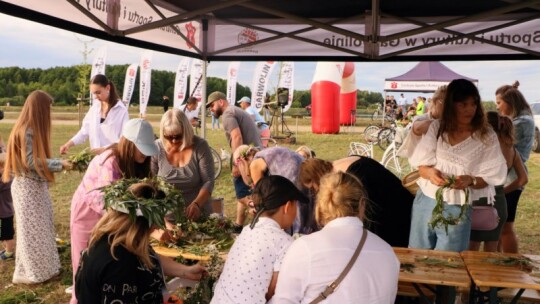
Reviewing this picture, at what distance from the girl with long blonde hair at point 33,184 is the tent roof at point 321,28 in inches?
34.2

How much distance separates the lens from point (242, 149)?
3473 millimetres

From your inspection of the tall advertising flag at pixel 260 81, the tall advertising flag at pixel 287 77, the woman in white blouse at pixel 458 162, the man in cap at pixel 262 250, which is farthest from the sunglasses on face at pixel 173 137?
the tall advertising flag at pixel 287 77

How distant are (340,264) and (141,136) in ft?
4.73

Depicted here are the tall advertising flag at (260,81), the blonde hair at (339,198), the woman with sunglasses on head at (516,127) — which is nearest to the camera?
the blonde hair at (339,198)

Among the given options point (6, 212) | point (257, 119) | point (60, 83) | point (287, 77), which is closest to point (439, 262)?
point (6, 212)

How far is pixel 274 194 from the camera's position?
202 centimetres

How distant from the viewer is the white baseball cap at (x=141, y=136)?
8.55ft

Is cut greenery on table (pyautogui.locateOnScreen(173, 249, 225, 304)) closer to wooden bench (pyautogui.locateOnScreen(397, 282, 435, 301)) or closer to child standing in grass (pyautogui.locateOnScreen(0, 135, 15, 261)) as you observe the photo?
wooden bench (pyautogui.locateOnScreen(397, 282, 435, 301))

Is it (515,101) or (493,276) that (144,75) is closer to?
(515,101)

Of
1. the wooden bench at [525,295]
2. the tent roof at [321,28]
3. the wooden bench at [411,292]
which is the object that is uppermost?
the tent roof at [321,28]

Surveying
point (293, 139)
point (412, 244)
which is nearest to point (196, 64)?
point (293, 139)

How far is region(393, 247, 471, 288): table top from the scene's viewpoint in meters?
2.35

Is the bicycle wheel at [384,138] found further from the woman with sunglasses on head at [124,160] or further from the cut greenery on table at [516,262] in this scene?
the woman with sunglasses on head at [124,160]

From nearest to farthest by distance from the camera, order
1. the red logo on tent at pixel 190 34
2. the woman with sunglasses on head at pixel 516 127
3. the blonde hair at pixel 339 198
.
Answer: the blonde hair at pixel 339 198
the woman with sunglasses on head at pixel 516 127
the red logo on tent at pixel 190 34
